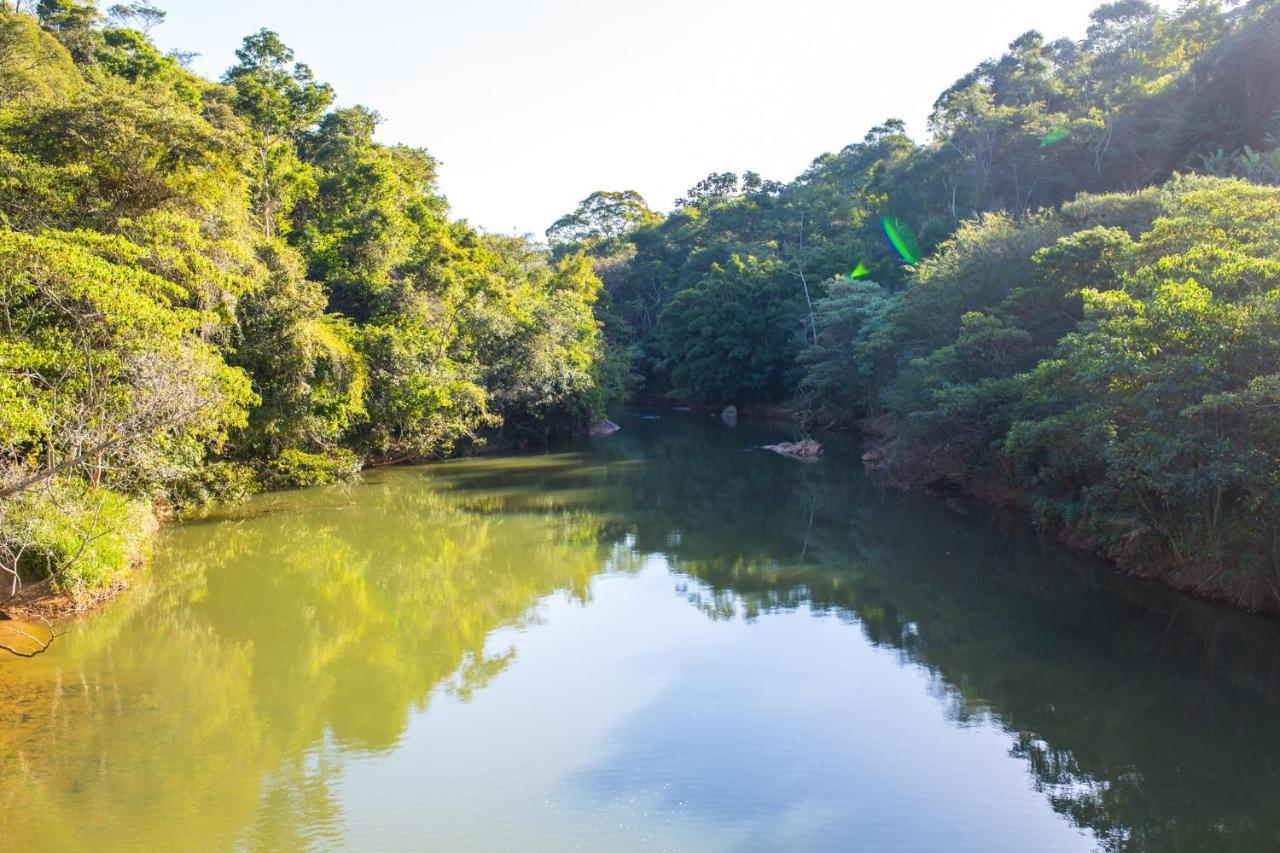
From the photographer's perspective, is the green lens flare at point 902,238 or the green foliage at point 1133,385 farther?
the green lens flare at point 902,238

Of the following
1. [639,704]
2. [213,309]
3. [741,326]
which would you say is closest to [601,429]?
[741,326]

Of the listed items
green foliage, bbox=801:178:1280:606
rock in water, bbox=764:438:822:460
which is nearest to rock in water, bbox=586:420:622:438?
rock in water, bbox=764:438:822:460

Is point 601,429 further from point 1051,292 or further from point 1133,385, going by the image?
point 1133,385

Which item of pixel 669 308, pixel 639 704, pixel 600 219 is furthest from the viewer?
pixel 600 219

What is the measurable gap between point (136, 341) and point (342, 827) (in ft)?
22.8

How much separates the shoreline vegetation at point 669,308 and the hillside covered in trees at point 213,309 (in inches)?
3.1

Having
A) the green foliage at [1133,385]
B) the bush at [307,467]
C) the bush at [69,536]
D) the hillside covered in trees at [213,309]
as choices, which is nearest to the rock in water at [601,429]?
the hillside covered in trees at [213,309]

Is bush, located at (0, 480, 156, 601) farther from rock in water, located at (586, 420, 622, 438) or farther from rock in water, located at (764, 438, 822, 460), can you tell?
rock in water, located at (586, 420, 622, 438)

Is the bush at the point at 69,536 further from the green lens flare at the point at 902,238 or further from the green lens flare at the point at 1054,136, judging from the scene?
the green lens flare at the point at 1054,136

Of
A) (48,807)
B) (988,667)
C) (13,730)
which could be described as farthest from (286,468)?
(988,667)

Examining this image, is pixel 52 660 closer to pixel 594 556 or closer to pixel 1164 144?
pixel 594 556

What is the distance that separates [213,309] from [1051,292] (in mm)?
16221

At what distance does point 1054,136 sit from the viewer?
3553 cm

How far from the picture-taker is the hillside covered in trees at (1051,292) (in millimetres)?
11656
